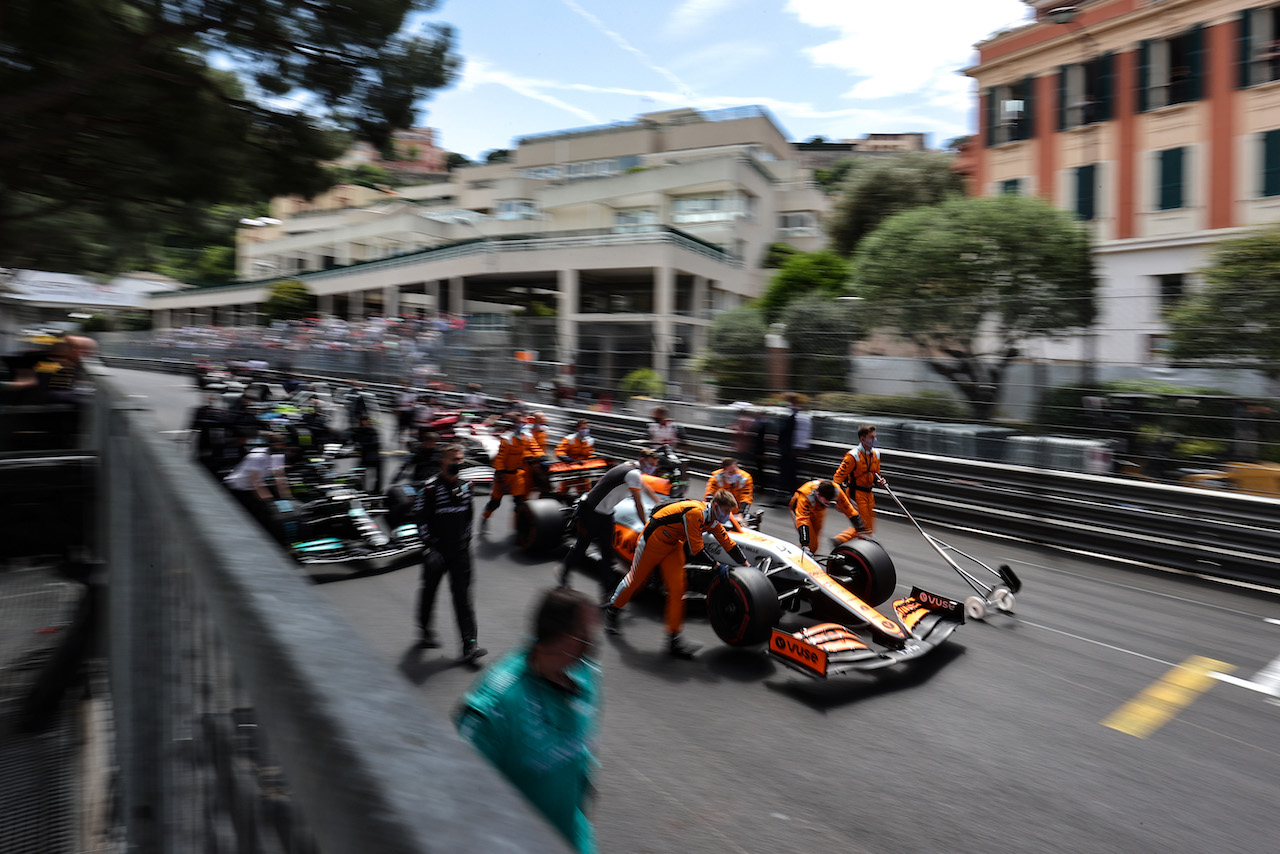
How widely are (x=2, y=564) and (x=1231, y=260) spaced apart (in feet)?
55.8

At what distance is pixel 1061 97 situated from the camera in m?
22.6

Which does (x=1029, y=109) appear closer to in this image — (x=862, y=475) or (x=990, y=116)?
(x=990, y=116)

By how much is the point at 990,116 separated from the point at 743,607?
75.8 ft

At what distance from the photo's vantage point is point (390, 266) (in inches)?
1769

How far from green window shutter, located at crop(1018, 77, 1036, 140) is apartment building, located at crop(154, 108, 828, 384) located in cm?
1084

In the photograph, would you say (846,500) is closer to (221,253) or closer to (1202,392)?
(1202,392)

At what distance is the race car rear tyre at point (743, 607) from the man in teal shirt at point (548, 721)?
13.1ft

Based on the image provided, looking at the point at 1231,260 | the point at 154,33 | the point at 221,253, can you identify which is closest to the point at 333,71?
the point at 154,33

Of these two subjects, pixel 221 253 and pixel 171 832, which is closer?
pixel 171 832

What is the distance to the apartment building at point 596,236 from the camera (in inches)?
1331

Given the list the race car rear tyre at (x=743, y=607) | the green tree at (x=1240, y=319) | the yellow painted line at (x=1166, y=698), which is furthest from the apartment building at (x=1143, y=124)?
the race car rear tyre at (x=743, y=607)

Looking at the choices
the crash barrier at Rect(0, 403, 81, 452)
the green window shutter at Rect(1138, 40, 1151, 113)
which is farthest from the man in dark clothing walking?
the green window shutter at Rect(1138, 40, 1151, 113)

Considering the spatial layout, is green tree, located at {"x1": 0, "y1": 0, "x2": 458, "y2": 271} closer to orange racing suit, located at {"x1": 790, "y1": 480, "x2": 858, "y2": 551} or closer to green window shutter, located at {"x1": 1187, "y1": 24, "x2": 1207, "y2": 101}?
orange racing suit, located at {"x1": 790, "y1": 480, "x2": 858, "y2": 551}

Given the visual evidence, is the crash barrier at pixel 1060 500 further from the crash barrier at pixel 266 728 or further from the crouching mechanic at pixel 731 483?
the crash barrier at pixel 266 728
